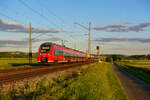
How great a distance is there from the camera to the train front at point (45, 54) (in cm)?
2957

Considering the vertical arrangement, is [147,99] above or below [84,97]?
below

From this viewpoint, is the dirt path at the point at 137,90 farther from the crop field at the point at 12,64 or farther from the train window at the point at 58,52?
the crop field at the point at 12,64

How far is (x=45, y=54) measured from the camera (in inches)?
1168

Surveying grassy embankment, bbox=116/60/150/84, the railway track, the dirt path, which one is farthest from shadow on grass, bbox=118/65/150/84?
the railway track

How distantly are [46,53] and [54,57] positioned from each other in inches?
75.4

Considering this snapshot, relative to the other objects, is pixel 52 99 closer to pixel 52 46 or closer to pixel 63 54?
pixel 52 46

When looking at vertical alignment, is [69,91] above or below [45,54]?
below

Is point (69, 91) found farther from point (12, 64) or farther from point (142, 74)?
point (12, 64)

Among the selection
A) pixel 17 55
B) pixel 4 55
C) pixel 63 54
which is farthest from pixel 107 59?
pixel 63 54

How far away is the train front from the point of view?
2957 cm

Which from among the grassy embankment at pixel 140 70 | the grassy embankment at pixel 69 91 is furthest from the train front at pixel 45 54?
the grassy embankment at pixel 69 91

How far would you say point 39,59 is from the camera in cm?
3008

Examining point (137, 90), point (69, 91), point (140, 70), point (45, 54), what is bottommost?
point (140, 70)

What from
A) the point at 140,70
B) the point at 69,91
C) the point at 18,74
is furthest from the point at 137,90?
the point at 140,70
